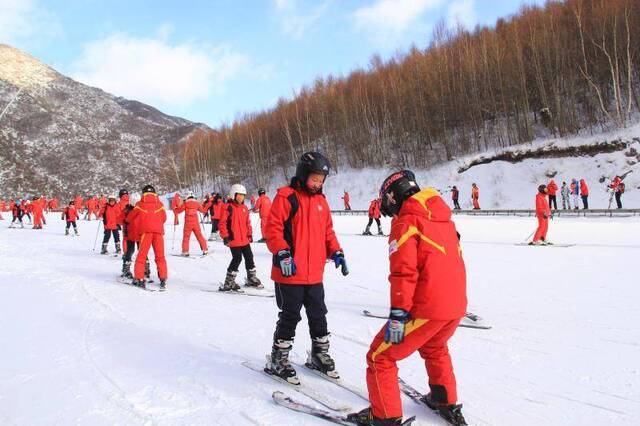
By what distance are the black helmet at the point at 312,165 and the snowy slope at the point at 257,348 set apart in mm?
1696

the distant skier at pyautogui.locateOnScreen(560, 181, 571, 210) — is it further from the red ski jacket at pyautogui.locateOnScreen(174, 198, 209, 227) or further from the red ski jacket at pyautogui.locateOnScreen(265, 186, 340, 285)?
the red ski jacket at pyautogui.locateOnScreen(265, 186, 340, 285)

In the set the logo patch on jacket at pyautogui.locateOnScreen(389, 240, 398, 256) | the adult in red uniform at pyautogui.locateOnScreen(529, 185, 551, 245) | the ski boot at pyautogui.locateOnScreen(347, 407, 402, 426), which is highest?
the logo patch on jacket at pyautogui.locateOnScreen(389, 240, 398, 256)

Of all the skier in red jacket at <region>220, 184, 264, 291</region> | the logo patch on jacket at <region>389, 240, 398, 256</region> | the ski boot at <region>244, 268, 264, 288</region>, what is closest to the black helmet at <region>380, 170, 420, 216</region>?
the logo patch on jacket at <region>389, 240, 398, 256</region>

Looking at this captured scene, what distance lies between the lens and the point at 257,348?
475cm

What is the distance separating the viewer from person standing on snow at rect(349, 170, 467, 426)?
2678 mm

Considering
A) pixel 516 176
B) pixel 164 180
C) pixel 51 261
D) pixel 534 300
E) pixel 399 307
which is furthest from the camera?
pixel 164 180

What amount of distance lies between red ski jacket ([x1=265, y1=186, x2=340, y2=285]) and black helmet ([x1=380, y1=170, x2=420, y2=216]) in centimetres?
92

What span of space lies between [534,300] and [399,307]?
480 cm

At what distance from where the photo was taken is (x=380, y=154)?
139 ft

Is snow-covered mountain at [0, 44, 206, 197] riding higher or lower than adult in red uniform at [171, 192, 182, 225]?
higher

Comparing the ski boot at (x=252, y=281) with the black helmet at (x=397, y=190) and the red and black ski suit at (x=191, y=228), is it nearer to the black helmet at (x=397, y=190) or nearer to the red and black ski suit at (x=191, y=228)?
the red and black ski suit at (x=191, y=228)

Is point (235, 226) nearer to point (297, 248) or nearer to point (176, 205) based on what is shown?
point (297, 248)

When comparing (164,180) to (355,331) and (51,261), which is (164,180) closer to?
(51,261)

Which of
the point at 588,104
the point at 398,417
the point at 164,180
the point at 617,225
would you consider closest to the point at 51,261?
the point at 398,417
